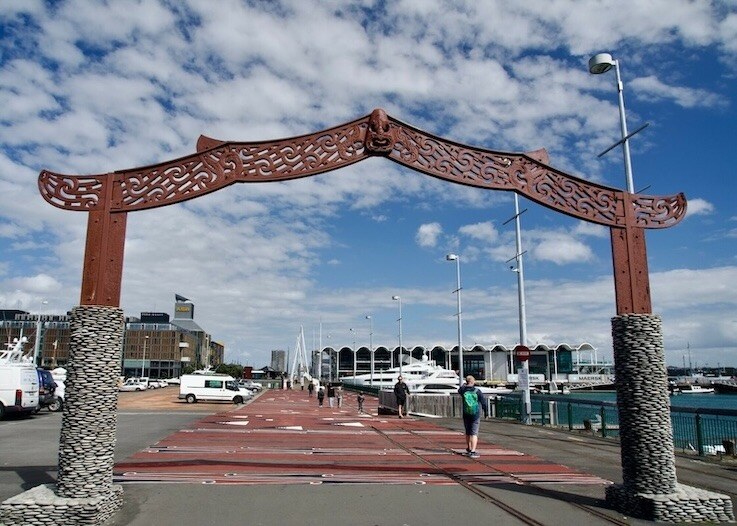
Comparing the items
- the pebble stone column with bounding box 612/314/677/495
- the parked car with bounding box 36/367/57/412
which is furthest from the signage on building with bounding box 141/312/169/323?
the pebble stone column with bounding box 612/314/677/495

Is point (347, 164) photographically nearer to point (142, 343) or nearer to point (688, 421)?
point (688, 421)

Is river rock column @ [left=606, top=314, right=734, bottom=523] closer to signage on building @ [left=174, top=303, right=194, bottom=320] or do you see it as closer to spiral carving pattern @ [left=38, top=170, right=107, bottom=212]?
spiral carving pattern @ [left=38, top=170, right=107, bottom=212]

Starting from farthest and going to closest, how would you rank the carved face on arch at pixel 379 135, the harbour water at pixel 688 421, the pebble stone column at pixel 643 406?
the harbour water at pixel 688 421
the carved face on arch at pixel 379 135
the pebble stone column at pixel 643 406

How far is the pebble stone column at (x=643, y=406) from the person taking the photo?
305 inches

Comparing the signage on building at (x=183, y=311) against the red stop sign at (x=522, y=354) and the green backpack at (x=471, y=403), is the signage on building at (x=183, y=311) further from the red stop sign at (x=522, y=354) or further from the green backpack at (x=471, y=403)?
the green backpack at (x=471, y=403)

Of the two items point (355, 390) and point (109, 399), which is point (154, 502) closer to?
point (109, 399)

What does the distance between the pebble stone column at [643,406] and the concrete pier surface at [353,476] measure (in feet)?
2.28

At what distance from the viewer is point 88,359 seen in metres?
7.73

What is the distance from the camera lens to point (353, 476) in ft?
32.4

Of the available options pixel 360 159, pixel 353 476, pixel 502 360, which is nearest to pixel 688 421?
pixel 353 476

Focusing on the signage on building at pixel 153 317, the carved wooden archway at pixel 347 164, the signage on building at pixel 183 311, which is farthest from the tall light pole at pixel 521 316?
the signage on building at pixel 183 311

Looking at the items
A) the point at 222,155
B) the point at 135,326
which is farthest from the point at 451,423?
the point at 135,326

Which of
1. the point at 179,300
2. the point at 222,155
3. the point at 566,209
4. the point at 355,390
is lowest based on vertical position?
the point at 355,390

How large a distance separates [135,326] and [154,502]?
154039 millimetres
